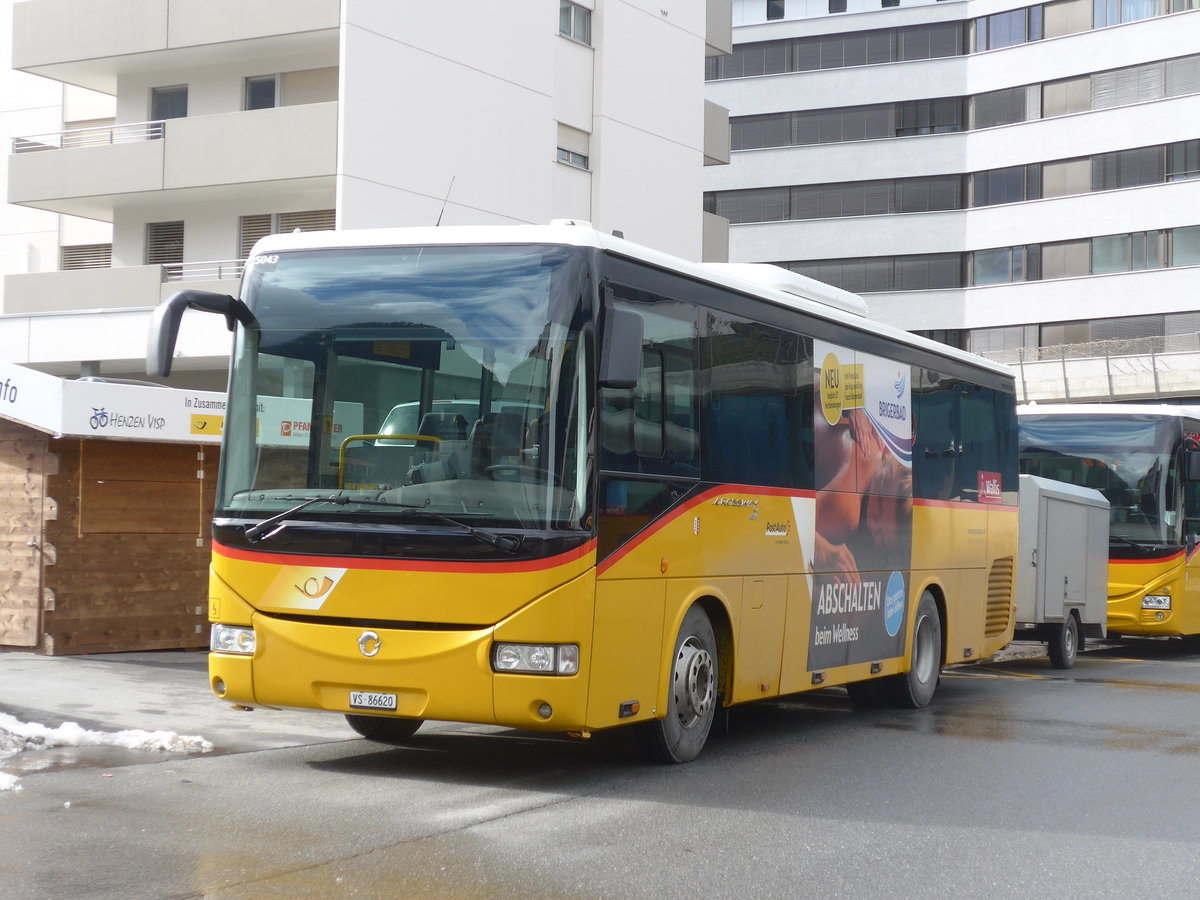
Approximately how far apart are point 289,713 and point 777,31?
175 ft

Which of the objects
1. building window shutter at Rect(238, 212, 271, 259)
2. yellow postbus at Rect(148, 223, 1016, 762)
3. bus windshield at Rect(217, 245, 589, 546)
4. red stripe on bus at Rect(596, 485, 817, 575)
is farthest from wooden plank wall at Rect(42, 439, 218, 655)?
building window shutter at Rect(238, 212, 271, 259)

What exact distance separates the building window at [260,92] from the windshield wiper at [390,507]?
78.8 ft

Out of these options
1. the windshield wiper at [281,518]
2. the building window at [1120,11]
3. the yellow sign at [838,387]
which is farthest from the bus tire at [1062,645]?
the building window at [1120,11]

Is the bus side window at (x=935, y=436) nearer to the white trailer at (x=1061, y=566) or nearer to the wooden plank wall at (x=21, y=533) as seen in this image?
the white trailer at (x=1061, y=566)

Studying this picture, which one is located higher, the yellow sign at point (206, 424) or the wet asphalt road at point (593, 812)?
the yellow sign at point (206, 424)

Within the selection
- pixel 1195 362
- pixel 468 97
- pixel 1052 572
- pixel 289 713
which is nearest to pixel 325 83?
pixel 468 97

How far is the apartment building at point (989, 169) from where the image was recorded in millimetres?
52719

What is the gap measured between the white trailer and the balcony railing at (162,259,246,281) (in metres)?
17.3

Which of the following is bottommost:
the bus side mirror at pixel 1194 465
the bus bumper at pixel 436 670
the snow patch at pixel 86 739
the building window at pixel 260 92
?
the snow patch at pixel 86 739

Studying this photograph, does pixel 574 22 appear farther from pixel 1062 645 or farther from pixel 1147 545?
pixel 1062 645

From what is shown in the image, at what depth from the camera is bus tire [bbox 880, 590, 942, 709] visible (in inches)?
540

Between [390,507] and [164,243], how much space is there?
25.5 metres

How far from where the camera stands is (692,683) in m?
9.71

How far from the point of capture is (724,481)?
10.2 meters
